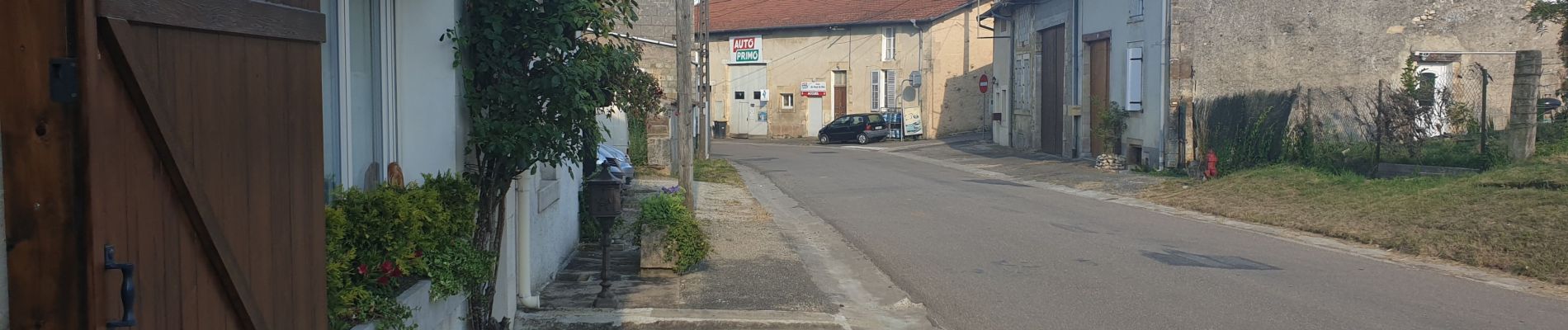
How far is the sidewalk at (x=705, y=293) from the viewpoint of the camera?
764 cm

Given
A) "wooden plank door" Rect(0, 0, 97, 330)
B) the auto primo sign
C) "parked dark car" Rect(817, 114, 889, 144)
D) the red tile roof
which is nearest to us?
"wooden plank door" Rect(0, 0, 97, 330)

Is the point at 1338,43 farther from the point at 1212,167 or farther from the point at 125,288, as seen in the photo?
the point at 125,288

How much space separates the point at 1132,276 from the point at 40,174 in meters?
8.43

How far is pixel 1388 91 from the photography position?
53.6 ft

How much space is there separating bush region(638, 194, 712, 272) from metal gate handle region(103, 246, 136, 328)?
6982mm

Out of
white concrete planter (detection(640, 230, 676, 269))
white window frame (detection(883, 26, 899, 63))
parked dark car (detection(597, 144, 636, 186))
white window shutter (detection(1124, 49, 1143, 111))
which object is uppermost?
white window frame (detection(883, 26, 899, 63))

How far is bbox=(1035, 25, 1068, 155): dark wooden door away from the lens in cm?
2825

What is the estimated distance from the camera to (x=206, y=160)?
3.08m

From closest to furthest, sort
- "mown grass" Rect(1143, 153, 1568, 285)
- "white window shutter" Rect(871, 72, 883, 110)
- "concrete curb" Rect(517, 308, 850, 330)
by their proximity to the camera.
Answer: "concrete curb" Rect(517, 308, 850, 330)
"mown grass" Rect(1143, 153, 1568, 285)
"white window shutter" Rect(871, 72, 883, 110)

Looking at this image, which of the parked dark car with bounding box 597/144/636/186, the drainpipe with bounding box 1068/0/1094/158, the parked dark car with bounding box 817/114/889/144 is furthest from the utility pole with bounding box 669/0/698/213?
the parked dark car with bounding box 817/114/889/144

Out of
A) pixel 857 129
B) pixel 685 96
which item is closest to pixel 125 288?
pixel 685 96

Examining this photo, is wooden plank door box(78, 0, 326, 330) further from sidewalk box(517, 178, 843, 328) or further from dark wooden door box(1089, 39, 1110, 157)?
→ dark wooden door box(1089, 39, 1110, 157)

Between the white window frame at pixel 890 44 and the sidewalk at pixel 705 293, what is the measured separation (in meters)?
32.3

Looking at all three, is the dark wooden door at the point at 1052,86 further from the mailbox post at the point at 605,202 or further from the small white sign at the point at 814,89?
the mailbox post at the point at 605,202
